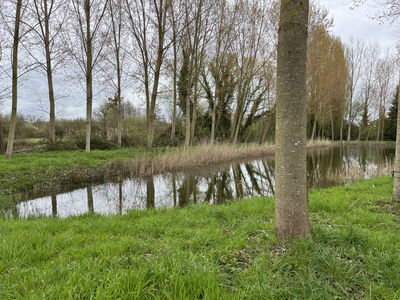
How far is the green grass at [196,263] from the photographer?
174cm

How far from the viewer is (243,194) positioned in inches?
293

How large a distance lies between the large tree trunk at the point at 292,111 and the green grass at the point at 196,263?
51 centimetres

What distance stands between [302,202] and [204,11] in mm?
14937

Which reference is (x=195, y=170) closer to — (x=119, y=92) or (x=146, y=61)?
(x=146, y=61)

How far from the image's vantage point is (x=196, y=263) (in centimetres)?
209

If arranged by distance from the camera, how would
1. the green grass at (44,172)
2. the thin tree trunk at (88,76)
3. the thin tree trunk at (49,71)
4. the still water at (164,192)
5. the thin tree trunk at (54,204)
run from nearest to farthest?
1. the thin tree trunk at (54,204)
2. the still water at (164,192)
3. the green grass at (44,172)
4. the thin tree trunk at (88,76)
5. the thin tree trunk at (49,71)

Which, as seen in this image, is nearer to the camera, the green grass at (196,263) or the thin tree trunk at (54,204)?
the green grass at (196,263)

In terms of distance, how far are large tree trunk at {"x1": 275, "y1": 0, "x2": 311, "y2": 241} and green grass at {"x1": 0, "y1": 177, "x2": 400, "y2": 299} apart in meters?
0.51

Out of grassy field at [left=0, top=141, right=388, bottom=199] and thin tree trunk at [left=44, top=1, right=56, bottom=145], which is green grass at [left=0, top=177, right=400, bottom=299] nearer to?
grassy field at [left=0, top=141, right=388, bottom=199]

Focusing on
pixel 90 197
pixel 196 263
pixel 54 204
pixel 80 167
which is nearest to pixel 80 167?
pixel 80 167

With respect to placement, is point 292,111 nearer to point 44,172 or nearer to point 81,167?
point 44,172

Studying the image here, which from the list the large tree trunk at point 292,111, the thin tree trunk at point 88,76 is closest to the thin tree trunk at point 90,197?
the large tree trunk at point 292,111

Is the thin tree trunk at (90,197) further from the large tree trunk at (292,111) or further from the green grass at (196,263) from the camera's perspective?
the large tree trunk at (292,111)

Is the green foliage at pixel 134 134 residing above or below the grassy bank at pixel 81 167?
above
